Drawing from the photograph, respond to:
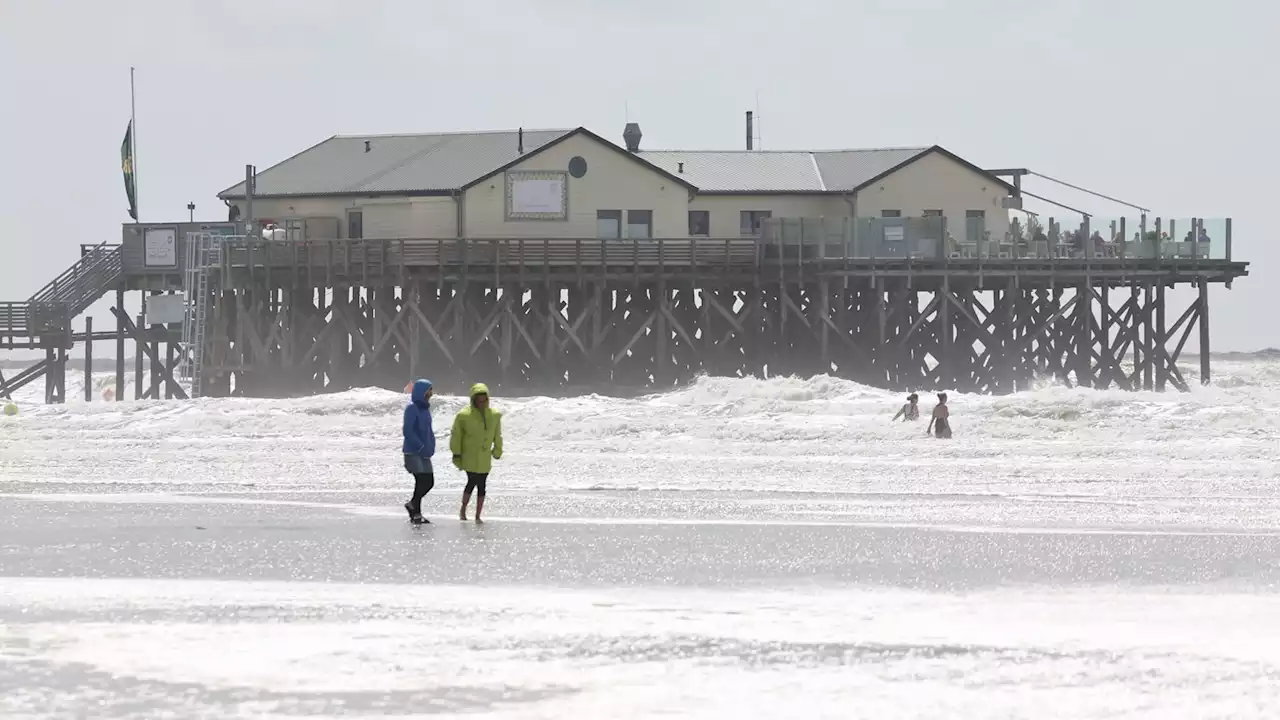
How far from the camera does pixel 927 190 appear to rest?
50969 millimetres

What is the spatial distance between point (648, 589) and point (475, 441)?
5093 mm

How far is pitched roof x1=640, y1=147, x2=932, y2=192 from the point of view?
51562mm

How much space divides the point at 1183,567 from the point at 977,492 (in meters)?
8.23

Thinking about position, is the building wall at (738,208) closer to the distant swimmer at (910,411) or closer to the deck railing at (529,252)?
the deck railing at (529,252)

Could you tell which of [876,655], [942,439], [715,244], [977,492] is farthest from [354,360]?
[876,655]

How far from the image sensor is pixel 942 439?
33625mm

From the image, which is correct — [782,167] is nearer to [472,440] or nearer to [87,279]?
[87,279]

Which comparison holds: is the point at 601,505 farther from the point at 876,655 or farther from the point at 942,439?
the point at 942,439

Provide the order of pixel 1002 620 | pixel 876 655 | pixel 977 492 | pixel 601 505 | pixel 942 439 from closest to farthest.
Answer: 1. pixel 876 655
2. pixel 1002 620
3. pixel 601 505
4. pixel 977 492
5. pixel 942 439

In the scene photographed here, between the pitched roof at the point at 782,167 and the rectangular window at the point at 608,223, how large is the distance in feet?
8.35

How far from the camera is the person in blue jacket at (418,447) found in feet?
61.2

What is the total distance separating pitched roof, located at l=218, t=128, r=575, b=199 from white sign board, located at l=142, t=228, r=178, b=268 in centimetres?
184

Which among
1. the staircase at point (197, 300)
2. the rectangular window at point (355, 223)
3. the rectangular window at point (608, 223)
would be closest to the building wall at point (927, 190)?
the rectangular window at point (608, 223)

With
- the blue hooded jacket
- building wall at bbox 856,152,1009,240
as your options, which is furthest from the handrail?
the blue hooded jacket
